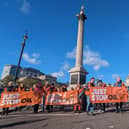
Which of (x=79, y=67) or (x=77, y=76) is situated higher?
(x=79, y=67)

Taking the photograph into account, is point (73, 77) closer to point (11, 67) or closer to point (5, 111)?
point (5, 111)

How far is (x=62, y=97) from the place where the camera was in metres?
10.4

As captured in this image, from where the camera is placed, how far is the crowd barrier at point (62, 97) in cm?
929

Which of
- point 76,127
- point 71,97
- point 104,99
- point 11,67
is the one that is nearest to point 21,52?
point 71,97

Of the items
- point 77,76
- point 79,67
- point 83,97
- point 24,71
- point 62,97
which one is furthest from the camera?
point 24,71

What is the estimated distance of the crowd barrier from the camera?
30.5 ft

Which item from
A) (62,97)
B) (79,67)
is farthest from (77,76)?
(62,97)

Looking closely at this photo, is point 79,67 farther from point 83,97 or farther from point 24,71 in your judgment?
point 24,71

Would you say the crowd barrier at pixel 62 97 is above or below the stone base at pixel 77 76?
below

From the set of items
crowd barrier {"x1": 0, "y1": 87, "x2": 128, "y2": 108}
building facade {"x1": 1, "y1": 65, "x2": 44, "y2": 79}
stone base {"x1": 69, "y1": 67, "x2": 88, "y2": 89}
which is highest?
building facade {"x1": 1, "y1": 65, "x2": 44, "y2": 79}

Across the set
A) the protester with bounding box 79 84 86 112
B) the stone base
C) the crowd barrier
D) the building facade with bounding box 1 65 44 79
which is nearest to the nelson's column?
the stone base

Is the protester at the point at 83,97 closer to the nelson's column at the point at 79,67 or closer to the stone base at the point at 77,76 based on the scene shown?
the nelson's column at the point at 79,67

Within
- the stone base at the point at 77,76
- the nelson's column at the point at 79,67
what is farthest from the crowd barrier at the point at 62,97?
the stone base at the point at 77,76

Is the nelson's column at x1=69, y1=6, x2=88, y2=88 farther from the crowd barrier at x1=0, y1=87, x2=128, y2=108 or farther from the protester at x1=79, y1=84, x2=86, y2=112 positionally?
the protester at x1=79, y1=84, x2=86, y2=112
